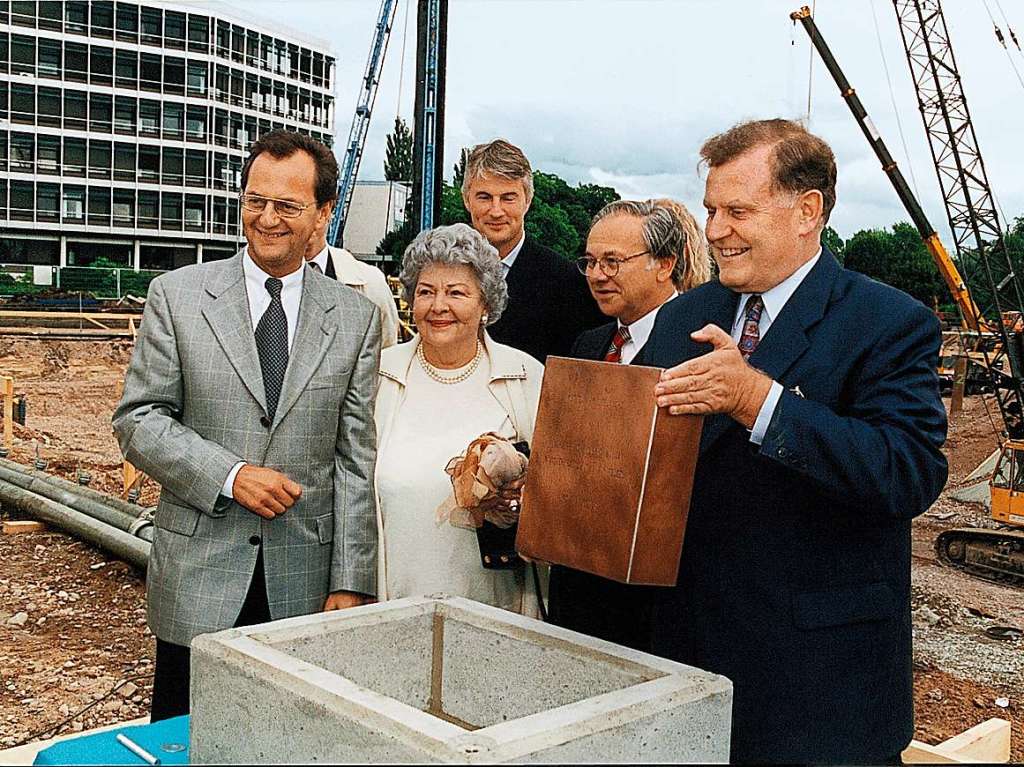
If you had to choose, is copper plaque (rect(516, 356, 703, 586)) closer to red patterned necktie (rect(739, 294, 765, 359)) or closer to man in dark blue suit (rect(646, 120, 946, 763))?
man in dark blue suit (rect(646, 120, 946, 763))

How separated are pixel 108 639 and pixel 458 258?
4547 mm

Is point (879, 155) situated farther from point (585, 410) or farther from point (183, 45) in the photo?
point (183, 45)

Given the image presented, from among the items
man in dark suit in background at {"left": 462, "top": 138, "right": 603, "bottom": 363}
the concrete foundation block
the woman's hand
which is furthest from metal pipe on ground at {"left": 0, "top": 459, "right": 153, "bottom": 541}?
the concrete foundation block

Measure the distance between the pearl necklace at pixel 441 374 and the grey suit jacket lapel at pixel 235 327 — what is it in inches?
15.6

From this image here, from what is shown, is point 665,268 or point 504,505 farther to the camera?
point 665,268

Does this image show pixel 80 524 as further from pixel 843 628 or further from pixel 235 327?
pixel 843 628

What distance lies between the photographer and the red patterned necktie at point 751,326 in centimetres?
213

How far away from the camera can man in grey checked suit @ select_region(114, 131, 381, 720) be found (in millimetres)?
2641

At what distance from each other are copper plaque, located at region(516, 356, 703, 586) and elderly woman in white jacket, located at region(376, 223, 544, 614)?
0.84 metres

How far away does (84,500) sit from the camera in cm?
860

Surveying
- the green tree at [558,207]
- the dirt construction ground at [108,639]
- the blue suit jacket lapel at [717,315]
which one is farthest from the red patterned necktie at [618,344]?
the green tree at [558,207]

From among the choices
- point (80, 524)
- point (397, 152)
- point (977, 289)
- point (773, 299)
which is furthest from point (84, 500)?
point (397, 152)

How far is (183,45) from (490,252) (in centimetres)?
4893

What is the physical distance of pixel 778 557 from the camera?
2031 mm
